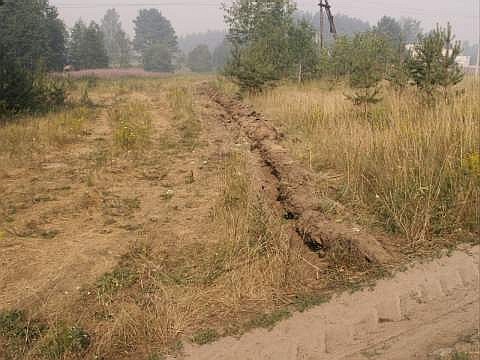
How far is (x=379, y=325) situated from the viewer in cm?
253

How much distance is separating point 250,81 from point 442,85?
829cm

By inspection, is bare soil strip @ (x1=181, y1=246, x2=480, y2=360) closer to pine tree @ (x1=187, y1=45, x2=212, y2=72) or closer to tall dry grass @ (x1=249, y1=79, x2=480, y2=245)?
tall dry grass @ (x1=249, y1=79, x2=480, y2=245)

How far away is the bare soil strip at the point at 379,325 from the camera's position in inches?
91.8

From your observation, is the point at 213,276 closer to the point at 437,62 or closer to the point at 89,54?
the point at 437,62

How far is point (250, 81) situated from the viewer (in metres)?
14.8

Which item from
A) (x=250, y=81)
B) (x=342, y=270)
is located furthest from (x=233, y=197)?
(x=250, y=81)

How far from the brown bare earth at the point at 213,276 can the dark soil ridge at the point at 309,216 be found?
0.02 metres

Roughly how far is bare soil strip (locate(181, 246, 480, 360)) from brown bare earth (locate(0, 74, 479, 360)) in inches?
0.4

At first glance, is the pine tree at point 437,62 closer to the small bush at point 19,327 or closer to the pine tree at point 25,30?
the small bush at point 19,327

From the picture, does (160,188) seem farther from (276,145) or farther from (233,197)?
(276,145)

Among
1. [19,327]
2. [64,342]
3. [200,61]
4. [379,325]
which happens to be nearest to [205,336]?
[64,342]

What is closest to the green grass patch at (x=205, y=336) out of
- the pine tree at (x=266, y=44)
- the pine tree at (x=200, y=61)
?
the pine tree at (x=266, y=44)

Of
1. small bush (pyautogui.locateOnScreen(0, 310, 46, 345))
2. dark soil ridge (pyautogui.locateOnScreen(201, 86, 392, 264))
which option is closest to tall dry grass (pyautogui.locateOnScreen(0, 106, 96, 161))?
dark soil ridge (pyautogui.locateOnScreen(201, 86, 392, 264))

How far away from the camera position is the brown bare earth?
2436 millimetres
